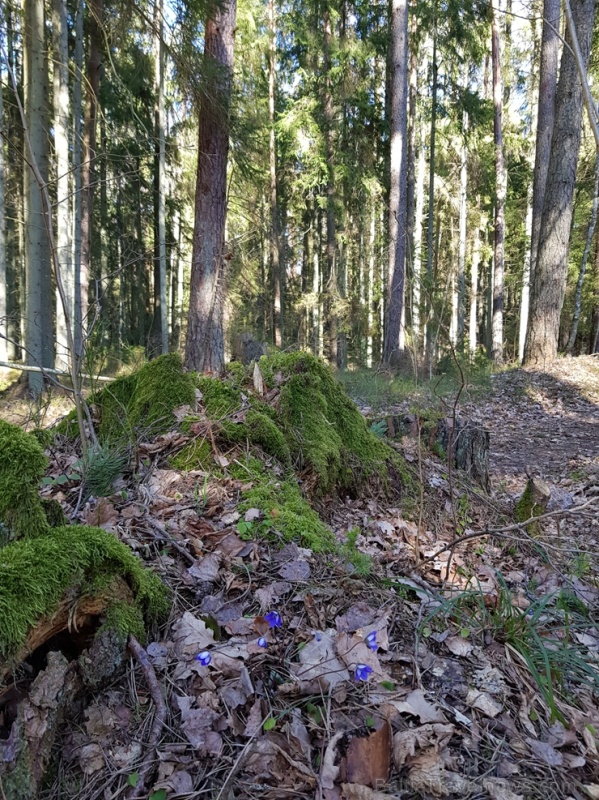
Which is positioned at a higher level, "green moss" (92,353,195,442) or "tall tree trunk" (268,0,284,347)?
"tall tree trunk" (268,0,284,347)

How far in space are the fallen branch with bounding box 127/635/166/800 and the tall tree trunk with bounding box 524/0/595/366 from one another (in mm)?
10754

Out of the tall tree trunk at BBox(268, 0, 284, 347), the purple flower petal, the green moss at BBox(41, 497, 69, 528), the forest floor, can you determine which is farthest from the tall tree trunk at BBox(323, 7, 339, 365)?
the purple flower petal

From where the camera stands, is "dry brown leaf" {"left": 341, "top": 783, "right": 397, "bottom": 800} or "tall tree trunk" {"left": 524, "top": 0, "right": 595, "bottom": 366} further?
"tall tree trunk" {"left": 524, "top": 0, "right": 595, "bottom": 366}

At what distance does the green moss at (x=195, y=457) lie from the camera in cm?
293

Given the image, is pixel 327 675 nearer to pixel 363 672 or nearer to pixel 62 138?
pixel 363 672

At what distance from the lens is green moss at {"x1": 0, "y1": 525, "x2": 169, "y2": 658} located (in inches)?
50.8

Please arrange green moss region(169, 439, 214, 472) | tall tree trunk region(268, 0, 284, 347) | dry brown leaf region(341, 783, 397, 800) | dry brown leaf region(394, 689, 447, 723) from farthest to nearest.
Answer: tall tree trunk region(268, 0, 284, 347), green moss region(169, 439, 214, 472), dry brown leaf region(394, 689, 447, 723), dry brown leaf region(341, 783, 397, 800)

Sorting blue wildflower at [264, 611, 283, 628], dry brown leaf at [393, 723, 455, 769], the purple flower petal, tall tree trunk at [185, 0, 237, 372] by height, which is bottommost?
dry brown leaf at [393, 723, 455, 769]

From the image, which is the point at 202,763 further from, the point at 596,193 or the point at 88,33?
the point at 596,193

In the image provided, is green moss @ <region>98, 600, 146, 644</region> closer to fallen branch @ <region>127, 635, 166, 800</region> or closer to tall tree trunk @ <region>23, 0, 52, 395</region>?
fallen branch @ <region>127, 635, 166, 800</region>

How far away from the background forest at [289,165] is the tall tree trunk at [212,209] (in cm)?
3

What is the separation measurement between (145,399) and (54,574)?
6.83 feet

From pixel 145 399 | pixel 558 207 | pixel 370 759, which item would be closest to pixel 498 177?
pixel 558 207

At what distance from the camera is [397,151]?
12.1 meters
